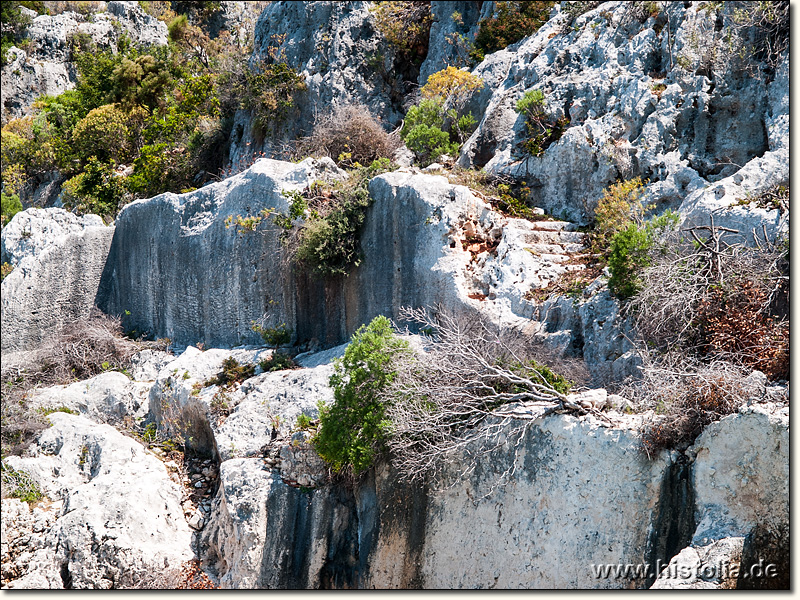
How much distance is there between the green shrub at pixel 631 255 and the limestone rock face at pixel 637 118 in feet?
2.73

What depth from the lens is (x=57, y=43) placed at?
109ft

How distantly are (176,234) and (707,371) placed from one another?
12.1 m

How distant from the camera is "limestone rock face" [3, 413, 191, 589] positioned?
12219mm

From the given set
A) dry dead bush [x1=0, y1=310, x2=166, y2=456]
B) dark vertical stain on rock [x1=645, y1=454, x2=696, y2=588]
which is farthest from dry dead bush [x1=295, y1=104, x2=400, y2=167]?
dark vertical stain on rock [x1=645, y1=454, x2=696, y2=588]

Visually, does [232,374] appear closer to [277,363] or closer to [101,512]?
[277,363]

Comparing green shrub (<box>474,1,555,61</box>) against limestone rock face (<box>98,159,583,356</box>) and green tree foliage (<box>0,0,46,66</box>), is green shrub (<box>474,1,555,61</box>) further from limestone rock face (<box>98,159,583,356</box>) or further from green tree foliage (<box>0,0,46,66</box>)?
green tree foliage (<box>0,0,46,66</box>)

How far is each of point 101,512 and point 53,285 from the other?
801 cm

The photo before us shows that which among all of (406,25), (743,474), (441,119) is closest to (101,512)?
(743,474)

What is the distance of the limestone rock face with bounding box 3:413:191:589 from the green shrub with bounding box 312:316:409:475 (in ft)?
11.1

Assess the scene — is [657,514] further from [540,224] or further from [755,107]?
[755,107]

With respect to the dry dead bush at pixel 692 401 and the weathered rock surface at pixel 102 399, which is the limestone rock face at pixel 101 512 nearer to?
the weathered rock surface at pixel 102 399

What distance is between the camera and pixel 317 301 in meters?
15.8

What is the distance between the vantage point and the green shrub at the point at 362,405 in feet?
36.6

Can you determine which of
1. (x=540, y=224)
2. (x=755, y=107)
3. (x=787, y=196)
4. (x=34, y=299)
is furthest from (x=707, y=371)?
(x=34, y=299)
